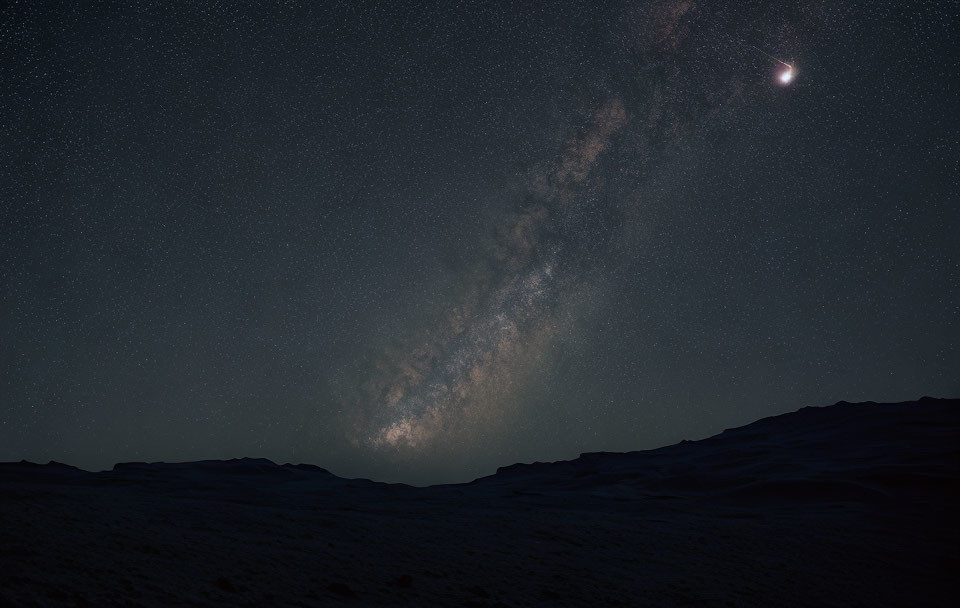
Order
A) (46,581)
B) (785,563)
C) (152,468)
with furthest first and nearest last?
(152,468) → (785,563) → (46,581)

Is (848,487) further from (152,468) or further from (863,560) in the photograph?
(152,468)

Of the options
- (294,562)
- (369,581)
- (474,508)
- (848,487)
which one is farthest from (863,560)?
(294,562)

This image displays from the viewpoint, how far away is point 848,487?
898cm

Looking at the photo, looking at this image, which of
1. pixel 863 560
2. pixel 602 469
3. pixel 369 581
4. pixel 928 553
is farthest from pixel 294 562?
pixel 602 469

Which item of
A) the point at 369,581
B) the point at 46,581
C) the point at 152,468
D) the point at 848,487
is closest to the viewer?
the point at 46,581

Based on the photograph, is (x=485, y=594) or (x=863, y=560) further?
(x=863, y=560)

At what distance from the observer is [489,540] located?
552cm

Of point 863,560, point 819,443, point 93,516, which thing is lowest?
point 863,560

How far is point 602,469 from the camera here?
13969mm

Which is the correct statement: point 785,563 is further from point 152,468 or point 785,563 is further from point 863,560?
point 152,468

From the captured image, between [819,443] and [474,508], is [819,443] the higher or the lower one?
the higher one

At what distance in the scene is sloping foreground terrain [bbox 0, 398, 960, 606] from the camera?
143 inches

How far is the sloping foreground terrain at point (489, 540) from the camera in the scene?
362cm

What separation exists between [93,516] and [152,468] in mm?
7271
